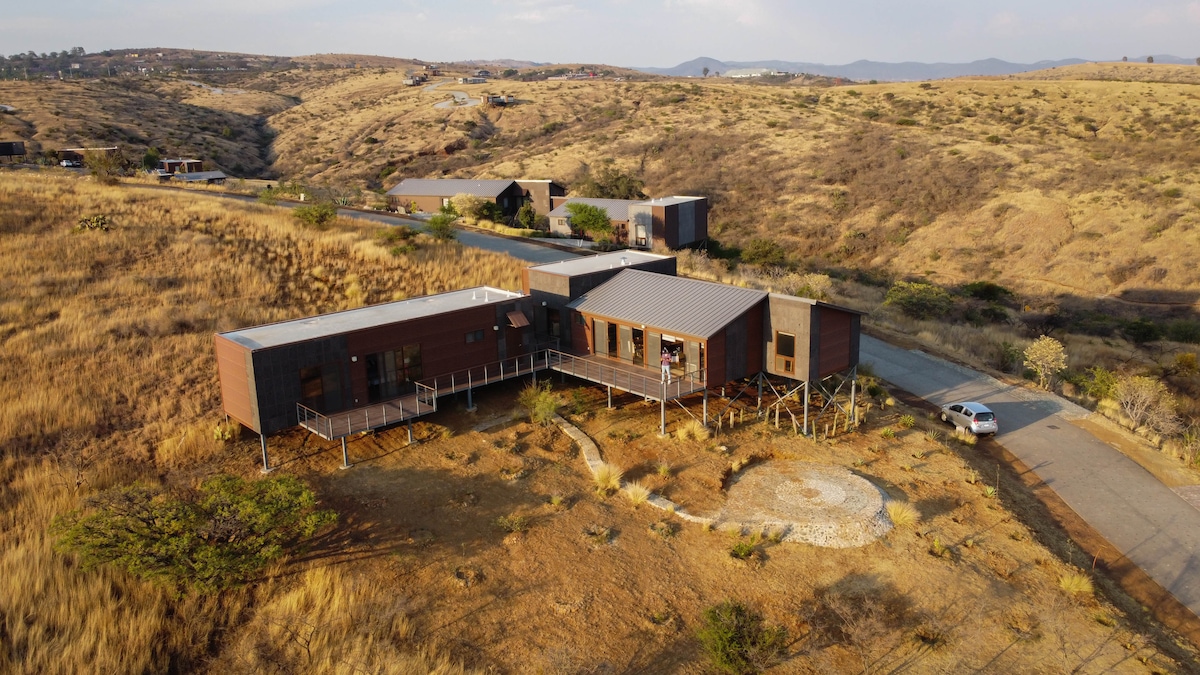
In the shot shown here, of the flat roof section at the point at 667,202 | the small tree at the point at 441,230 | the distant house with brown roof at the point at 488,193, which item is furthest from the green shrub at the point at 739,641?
the distant house with brown roof at the point at 488,193

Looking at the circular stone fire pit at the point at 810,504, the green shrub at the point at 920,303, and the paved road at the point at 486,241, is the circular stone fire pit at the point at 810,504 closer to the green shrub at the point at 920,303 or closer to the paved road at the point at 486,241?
the paved road at the point at 486,241

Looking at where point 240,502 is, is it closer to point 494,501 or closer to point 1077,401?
point 494,501

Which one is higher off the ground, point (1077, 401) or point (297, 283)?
point (297, 283)

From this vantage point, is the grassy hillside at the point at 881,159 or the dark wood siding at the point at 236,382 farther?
the grassy hillside at the point at 881,159

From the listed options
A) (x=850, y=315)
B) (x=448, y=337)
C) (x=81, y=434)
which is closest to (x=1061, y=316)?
(x=850, y=315)

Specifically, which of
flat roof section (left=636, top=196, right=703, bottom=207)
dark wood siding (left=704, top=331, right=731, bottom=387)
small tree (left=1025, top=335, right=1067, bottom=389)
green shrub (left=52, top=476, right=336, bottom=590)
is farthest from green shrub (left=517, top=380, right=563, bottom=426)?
flat roof section (left=636, top=196, right=703, bottom=207)

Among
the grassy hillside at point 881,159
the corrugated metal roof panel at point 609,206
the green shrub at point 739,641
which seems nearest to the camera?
the green shrub at point 739,641

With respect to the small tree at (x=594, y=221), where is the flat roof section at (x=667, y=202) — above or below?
above

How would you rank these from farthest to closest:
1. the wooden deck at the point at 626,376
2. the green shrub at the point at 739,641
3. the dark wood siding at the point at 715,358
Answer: the wooden deck at the point at 626,376
the dark wood siding at the point at 715,358
the green shrub at the point at 739,641
